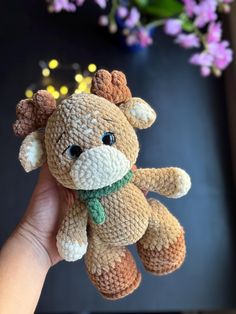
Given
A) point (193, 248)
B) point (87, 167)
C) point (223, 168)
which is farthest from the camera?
point (223, 168)

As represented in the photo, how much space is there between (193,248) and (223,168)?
22cm

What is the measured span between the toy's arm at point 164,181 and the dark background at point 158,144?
0.50 metres

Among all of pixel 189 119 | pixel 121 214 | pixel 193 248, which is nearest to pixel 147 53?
pixel 189 119

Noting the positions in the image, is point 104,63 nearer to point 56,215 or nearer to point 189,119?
point 189,119

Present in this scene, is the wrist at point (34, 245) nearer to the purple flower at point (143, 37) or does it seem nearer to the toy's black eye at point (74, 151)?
the toy's black eye at point (74, 151)

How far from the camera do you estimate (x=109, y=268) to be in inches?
17.8

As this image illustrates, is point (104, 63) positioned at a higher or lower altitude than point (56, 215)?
higher

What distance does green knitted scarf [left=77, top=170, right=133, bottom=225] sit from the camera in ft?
1.35

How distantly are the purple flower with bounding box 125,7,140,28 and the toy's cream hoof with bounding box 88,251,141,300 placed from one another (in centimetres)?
72

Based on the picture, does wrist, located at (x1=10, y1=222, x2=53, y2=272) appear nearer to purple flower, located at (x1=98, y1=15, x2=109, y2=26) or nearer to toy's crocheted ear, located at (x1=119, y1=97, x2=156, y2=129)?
toy's crocheted ear, located at (x1=119, y1=97, x2=156, y2=129)

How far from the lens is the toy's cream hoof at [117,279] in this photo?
0.45 metres

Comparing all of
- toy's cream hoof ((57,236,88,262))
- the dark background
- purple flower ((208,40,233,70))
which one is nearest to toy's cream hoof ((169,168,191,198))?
toy's cream hoof ((57,236,88,262))

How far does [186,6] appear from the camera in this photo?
41.0 inches

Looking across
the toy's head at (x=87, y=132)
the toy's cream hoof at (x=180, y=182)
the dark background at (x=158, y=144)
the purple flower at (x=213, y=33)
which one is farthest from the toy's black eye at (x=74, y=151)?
the purple flower at (x=213, y=33)
